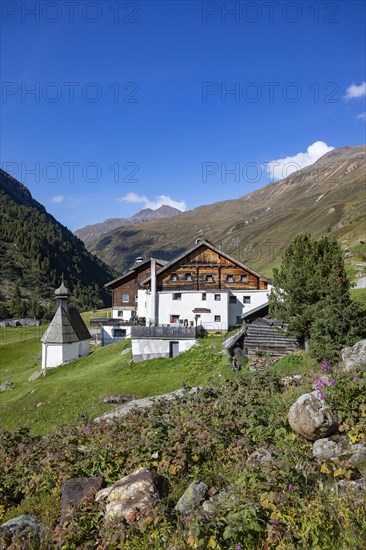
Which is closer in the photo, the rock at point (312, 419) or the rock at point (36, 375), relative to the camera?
the rock at point (312, 419)

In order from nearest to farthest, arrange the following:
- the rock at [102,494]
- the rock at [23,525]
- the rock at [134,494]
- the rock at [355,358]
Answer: the rock at [134,494]
the rock at [23,525]
the rock at [102,494]
the rock at [355,358]

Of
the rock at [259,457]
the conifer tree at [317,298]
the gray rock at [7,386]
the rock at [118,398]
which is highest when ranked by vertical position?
the conifer tree at [317,298]

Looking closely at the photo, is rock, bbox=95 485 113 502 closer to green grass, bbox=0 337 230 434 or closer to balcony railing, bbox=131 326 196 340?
green grass, bbox=0 337 230 434

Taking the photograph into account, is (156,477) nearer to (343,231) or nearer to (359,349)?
(359,349)

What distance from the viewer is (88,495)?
7.52 m

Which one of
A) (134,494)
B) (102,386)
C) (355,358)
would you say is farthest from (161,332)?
(134,494)

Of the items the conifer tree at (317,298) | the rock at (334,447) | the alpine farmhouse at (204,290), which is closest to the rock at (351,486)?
the rock at (334,447)

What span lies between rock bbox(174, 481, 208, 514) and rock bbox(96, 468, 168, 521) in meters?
0.42

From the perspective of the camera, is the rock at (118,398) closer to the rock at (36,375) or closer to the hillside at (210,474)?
the hillside at (210,474)

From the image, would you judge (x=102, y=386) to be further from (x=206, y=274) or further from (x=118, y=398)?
(x=206, y=274)

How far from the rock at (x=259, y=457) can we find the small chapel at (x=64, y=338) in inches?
1527

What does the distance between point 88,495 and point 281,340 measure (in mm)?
19191

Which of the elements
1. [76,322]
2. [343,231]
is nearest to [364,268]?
[76,322]

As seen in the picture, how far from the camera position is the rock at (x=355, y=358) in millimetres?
11703
